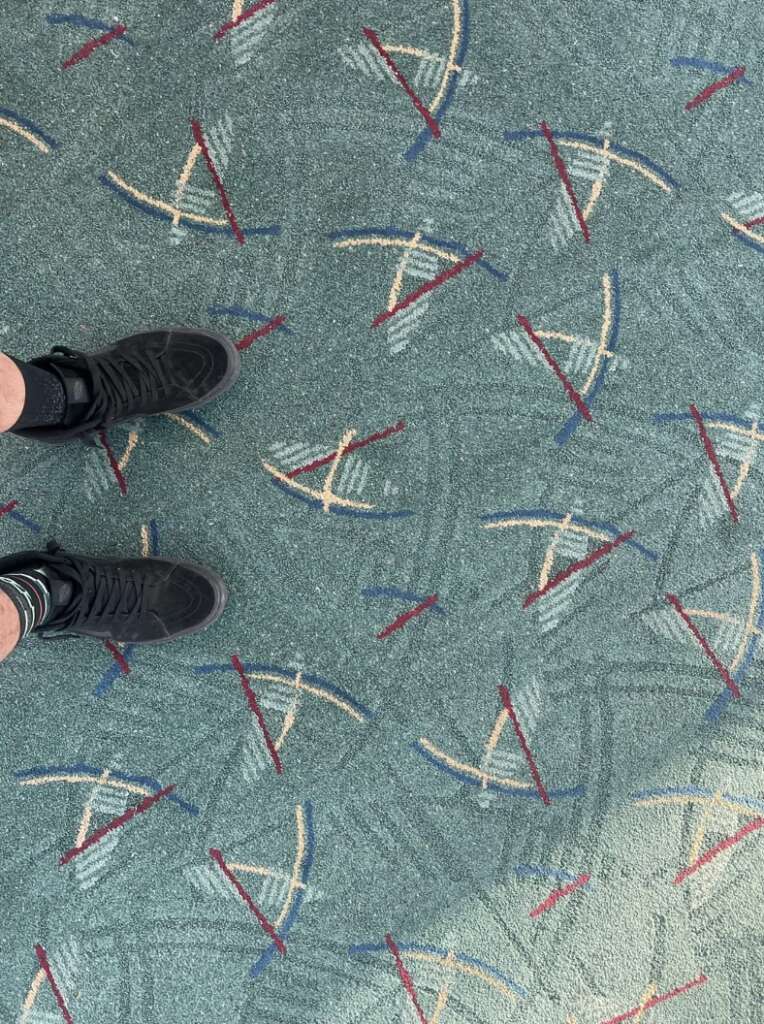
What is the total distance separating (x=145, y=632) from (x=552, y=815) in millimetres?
657

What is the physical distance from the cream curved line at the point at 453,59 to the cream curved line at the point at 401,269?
0.19 metres

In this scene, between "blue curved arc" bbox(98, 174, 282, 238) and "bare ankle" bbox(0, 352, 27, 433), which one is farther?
"blue curved arc" bbox(98, 174, 282, 238)

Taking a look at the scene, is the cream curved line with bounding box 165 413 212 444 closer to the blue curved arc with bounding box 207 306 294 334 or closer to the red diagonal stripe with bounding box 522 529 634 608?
the blue curved arc with bounding box 207 306 294 334

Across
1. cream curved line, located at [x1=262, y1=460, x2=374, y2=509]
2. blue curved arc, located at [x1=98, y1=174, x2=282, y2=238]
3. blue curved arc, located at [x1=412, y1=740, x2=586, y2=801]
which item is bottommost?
blue curved arc, located at [x1=412, y1=740, x2=586, y2=801]

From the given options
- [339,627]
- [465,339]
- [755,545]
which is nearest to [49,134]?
[465,339]

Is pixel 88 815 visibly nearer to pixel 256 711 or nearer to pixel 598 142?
pixel 256 711

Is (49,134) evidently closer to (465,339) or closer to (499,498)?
(465,339)

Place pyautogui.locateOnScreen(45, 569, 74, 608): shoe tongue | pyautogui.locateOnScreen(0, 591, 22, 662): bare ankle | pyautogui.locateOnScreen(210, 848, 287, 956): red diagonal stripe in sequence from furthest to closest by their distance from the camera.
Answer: pyautogui.locateOnScreen(210, 848, 287, 956): red diagonal stripe, pyautogui.locateOnScreen(45, 569, 74, 608): shoe tongue, pyautogui.locateOnScreen(0, 591, 22, 662): bare ankle

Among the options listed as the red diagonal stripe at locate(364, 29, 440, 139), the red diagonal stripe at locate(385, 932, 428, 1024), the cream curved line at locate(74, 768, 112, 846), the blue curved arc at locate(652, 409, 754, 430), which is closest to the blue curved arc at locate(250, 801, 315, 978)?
the red diagonal stripe at locate(385, 932, 428, 1024)

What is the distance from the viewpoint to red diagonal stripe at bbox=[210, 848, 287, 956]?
1.22 meters

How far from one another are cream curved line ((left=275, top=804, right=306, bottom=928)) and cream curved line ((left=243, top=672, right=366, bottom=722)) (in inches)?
6.3

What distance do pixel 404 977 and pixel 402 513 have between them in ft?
2.27

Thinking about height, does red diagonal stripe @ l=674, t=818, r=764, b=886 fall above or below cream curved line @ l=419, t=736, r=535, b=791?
below

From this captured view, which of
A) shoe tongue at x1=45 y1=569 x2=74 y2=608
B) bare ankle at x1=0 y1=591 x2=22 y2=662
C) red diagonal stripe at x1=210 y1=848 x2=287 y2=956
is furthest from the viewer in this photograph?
red diagonal stripe at x1=210 y1=848 x2=287 y2=956
